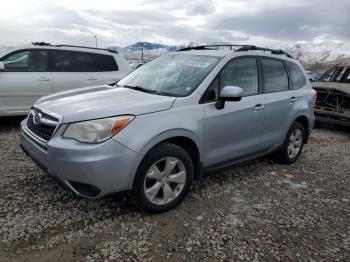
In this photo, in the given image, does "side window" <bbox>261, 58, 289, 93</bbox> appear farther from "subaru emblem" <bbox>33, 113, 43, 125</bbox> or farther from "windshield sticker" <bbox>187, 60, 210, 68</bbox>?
"subaru emblem" <bbox>33, 113, 43, 125</bbox>

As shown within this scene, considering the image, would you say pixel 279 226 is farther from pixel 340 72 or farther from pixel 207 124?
pixel 340 72

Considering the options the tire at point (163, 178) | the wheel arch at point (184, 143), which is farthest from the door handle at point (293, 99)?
the tire at point (163, 178)

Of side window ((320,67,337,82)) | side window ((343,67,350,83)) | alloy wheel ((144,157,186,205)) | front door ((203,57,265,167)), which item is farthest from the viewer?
side window ((320,67,337,82))

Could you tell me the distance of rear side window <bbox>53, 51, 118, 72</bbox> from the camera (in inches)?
314

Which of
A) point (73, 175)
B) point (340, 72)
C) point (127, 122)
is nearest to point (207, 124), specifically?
point (127, 122)

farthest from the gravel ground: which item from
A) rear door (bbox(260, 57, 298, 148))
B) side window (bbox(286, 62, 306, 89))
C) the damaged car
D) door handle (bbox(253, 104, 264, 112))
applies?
the damaged car

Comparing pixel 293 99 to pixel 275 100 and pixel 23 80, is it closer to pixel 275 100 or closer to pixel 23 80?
pixel 275 100

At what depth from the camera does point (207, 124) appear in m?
4.13

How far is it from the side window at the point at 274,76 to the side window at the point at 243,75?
0.22 meters

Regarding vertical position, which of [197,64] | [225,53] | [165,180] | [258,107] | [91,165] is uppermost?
[225,53]

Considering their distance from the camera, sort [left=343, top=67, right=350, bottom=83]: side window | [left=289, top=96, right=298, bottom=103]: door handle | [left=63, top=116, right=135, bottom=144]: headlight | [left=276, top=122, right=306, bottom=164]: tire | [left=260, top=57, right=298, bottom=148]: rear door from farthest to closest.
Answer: [left=343, top=67, right=350, bottom=83]: side window, [left=276, top=122, right=306, bottom=164]: tire, [left=289, top=96, right=298, bottom=103]: door handle, [left=260, top=57, right=298, bottom=148]: rear door, [left=63, top=116, right=135, bottom=144]: headlight

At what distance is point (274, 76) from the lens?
209 inches

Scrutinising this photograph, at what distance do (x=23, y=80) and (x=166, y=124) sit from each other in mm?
4845

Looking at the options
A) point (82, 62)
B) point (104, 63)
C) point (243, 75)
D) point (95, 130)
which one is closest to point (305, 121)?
point (243, 75)
